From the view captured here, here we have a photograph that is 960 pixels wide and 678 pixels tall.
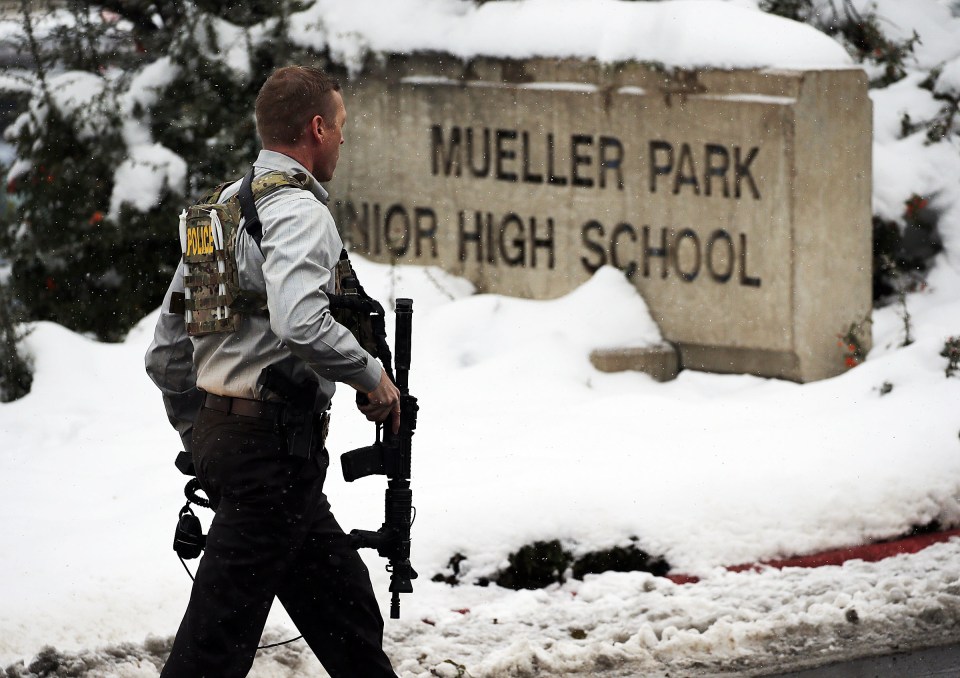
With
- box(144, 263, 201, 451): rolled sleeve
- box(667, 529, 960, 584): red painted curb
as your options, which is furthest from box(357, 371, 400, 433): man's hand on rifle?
box(667, 529, 960, 584): red painted curb

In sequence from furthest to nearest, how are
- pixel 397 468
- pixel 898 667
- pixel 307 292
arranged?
pixel 898 667
pixel 397 468
pixel 307 292

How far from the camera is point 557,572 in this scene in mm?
5172

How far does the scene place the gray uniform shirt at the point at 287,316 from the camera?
3.31m

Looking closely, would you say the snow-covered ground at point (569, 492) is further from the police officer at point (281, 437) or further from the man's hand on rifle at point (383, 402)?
the man's hand on rifle at point (383, 402)

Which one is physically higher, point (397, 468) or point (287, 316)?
point (287, 316)

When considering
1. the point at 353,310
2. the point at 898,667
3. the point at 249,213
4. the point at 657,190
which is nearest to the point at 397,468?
the point at 353,310

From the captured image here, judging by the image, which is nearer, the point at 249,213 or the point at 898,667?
the point at 249,213

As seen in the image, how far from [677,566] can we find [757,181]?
2.64 meters

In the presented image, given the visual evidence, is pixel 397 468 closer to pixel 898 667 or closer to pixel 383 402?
pixel 383 402

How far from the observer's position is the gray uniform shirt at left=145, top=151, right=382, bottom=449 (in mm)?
3314

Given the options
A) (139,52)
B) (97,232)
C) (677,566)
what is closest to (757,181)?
A: (677,566)

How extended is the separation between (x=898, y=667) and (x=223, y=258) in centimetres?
231

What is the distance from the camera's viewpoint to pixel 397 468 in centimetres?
375

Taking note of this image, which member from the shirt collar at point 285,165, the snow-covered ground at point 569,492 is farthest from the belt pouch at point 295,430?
the snow-covered ground at point 569,492
